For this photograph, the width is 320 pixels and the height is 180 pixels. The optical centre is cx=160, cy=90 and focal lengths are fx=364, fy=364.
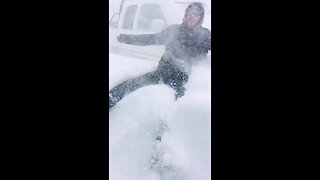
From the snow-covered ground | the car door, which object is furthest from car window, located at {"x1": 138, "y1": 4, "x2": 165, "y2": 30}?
the snow-covered ground

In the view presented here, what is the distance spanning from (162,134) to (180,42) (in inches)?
30.4

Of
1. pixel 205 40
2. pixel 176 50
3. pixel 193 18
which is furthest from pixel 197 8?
pixel 176 50

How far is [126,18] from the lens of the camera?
9.84 ft

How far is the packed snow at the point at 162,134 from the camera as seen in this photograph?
9.60 feet

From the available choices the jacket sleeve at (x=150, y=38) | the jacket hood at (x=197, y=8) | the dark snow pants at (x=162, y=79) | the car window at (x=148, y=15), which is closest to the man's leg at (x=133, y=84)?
the dark snow pants at (x=162, y=79)

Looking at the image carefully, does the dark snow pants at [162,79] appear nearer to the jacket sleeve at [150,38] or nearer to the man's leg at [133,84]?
the man's leg at [133,84]

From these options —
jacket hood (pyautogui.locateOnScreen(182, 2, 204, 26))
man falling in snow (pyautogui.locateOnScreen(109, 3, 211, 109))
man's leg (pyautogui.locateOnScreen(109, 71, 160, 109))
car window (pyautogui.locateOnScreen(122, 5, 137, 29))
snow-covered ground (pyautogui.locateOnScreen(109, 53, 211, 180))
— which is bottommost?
snow-covered ground (pyautogui.locateOnScreen(109, 53, 211, 180))

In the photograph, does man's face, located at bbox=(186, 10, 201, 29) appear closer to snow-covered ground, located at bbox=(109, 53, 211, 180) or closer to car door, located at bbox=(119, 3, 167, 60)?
car door, located at bbox=(119, 3, 167, 60)

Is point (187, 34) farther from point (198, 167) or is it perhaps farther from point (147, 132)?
point (198, 167)

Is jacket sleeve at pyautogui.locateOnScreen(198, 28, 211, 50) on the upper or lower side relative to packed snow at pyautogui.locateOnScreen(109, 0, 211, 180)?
upper

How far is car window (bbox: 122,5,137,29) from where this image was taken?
3.00 metres

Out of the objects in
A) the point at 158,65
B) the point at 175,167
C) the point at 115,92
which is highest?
the point at 158,65
